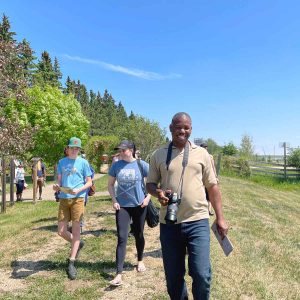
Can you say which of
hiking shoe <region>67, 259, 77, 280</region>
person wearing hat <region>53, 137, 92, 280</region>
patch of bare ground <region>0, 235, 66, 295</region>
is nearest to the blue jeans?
hiking shoe <region>67, 259, 77, 280</region>

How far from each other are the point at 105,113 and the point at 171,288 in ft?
306

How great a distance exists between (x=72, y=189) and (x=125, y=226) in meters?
0.96

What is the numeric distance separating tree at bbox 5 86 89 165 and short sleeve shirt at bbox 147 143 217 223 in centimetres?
2839

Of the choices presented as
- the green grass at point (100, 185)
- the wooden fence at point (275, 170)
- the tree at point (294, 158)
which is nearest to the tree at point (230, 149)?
the wooden fence at point (275, 170)

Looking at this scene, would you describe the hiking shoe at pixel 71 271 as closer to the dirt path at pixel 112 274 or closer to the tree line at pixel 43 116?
the dirt path at pixel 112 274

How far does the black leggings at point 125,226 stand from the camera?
16.6 feet

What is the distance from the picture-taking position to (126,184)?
5277 mm

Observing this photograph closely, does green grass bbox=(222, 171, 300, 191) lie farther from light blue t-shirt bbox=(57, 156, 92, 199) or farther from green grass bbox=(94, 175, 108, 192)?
light blue t-shirt bbox=(57, 156, 92, 199)

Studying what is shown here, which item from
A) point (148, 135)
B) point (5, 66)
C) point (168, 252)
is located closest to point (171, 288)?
point (168, 252)

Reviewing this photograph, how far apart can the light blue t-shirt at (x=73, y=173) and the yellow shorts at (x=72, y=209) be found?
8cm

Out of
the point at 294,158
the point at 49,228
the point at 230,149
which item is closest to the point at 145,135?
the point at 294,158

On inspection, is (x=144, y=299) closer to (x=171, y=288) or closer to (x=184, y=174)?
(x=171, y=288)

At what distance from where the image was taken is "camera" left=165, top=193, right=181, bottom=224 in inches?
133

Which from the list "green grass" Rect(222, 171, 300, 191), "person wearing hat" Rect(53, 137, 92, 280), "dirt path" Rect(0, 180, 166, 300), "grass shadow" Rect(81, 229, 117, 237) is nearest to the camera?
"dirt path" Rect(0, 180, 166, 300)
